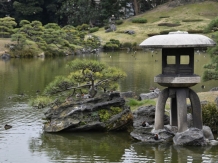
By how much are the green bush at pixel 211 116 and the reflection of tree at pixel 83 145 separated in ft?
8.86

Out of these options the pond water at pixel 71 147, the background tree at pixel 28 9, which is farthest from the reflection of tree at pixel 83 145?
the background tree at pixel 28 9

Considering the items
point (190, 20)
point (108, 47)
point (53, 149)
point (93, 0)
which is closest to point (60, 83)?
point (53, 149)

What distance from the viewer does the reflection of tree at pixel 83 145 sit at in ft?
38.1

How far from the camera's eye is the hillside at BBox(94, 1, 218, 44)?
62312mm

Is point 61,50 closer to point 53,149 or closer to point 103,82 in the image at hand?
point 103,82

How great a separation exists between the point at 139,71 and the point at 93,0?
42.6 meters

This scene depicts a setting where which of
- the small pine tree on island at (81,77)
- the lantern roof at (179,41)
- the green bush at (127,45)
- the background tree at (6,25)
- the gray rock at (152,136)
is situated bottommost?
the gray rock at (152,136)

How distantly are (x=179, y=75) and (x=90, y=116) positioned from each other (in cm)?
354

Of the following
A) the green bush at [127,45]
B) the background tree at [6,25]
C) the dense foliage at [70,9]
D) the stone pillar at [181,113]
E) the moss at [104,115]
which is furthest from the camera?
the dense foliage at [70,9]

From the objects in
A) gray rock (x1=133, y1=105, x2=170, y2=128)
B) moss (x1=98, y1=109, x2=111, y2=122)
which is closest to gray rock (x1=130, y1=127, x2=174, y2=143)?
gray rock (x1=133, y1=105, x2=170, y2=128)

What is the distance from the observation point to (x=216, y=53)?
16.5 meters

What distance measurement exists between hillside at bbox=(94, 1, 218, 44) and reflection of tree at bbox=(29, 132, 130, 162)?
47570mm

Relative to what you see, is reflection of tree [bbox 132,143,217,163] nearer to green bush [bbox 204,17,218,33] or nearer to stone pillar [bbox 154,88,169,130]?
stone pillar [bbox 154,88,169,130]

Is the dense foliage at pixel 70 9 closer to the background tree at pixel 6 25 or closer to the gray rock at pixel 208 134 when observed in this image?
the background tree at pixel 6 25
